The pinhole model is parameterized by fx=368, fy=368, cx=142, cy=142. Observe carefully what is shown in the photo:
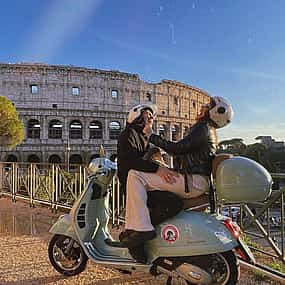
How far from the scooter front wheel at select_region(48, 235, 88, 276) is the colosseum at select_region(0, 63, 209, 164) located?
46.2 m

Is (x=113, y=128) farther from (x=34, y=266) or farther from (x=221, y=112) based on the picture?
(x=221, y=112)

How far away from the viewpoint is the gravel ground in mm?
3516

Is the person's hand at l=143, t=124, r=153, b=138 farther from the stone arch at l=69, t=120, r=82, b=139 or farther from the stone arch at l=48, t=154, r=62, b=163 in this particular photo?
the stone arch at l=69, t=120, r=82, b=139

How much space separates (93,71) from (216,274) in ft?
178

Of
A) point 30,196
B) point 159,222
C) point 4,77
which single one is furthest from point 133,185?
point 4,77

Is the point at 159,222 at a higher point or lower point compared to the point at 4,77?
lower

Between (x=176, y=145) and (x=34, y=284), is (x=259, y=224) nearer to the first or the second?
(x=176, y=145)

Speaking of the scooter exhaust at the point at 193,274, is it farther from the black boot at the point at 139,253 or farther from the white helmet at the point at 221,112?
the white helmet at the point at 221,112

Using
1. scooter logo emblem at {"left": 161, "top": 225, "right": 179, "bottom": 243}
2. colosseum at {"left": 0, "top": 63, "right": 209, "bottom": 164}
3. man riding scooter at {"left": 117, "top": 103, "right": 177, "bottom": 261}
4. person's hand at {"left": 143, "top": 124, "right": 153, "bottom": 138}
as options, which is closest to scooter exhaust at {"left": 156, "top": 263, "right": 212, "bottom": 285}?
scooter logo emblem at {"left": 161, "top": 225, "right": 179, "bottom": 243}

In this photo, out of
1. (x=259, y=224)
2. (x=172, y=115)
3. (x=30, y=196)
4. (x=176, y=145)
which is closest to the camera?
(x=176, y=145)

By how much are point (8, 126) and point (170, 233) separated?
91.2 ft

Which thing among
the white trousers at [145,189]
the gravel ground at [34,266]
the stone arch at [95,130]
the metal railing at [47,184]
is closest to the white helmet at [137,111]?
the white trousers at [145,189]

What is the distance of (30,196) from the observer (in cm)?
944

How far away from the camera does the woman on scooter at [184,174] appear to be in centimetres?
281
